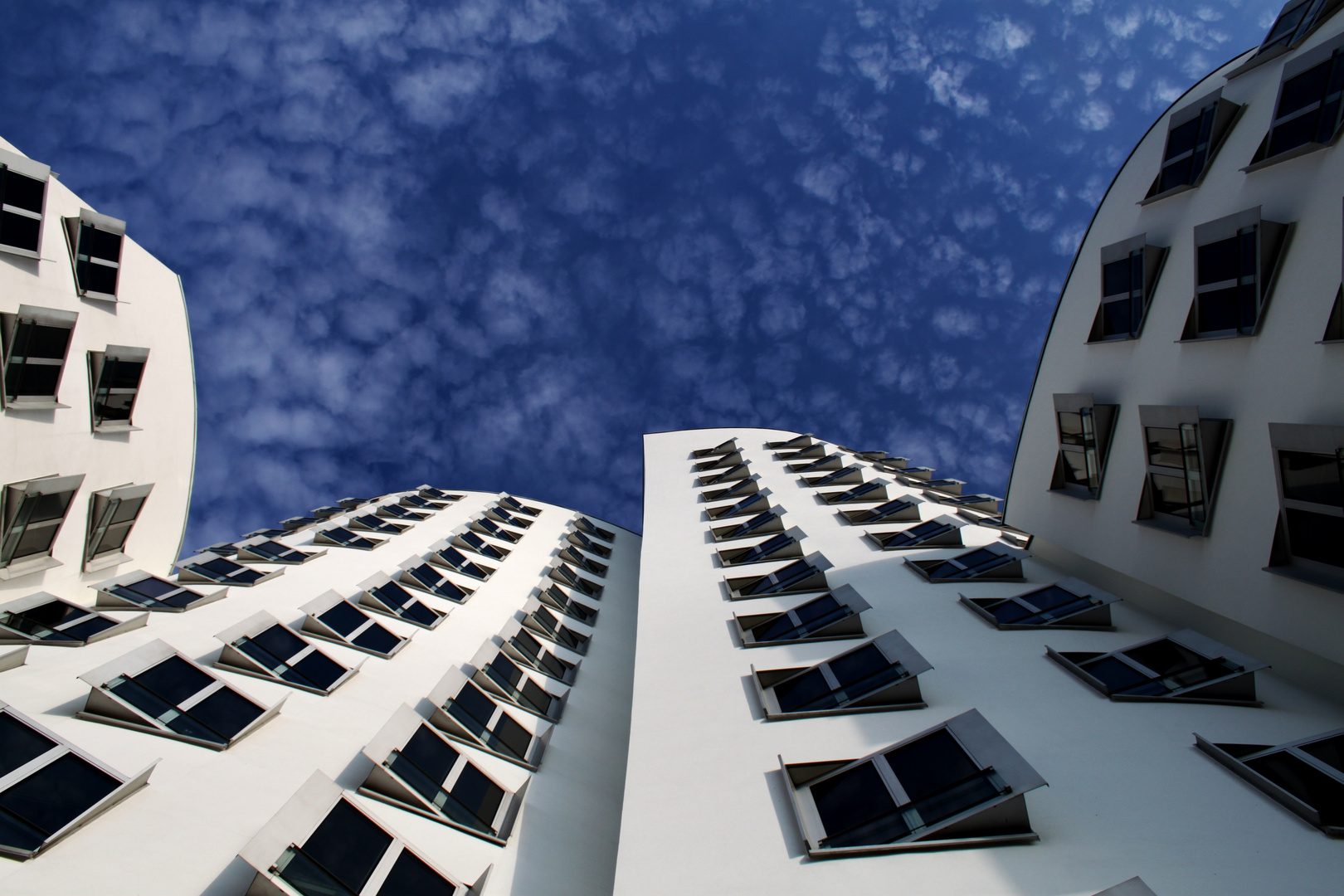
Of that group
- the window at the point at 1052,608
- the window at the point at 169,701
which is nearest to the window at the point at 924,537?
the window at the point at 1052,608

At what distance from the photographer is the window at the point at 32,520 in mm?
14070

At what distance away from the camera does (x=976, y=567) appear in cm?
1878

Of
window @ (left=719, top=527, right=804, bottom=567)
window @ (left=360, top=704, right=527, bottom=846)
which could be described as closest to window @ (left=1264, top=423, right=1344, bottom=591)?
window @ (left=719, top=527, right=804, bottom=567)

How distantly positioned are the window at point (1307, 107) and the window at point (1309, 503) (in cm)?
627

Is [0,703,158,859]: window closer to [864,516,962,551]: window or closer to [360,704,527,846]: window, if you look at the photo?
[360,704,527,846]: window

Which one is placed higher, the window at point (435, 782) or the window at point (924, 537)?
the window at point (924, 537)

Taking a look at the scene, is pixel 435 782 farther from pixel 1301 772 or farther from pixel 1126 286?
pixel 1126 286

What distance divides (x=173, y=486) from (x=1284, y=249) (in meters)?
32.2

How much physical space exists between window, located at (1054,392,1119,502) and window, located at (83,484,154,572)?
29.6 metres

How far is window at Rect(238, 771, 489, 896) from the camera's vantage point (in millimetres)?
8070

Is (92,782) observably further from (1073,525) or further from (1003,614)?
(1073,525)

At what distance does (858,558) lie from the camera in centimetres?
2125

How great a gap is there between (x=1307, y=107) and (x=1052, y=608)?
1277 cm

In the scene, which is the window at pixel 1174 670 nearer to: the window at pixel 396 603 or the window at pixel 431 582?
the window at pixel 396 603
